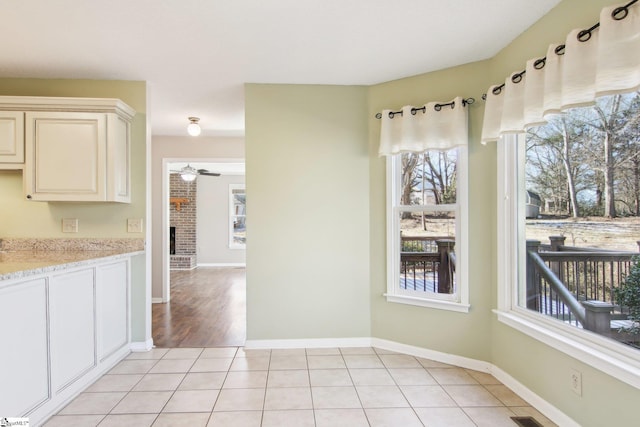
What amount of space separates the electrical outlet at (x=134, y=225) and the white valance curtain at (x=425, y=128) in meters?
2.24

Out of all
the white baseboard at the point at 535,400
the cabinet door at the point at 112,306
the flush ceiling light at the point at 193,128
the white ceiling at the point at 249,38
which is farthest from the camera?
the flush ceiling light at the point at 193,128

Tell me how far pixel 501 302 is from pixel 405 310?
2.59 ft

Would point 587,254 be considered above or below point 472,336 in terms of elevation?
above

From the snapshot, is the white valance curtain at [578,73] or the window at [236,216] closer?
the white valance curtain at [578,73]

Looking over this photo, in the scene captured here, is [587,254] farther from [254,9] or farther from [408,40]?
[254,9]

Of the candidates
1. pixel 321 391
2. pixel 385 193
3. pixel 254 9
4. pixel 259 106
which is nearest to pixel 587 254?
pixel 385 193

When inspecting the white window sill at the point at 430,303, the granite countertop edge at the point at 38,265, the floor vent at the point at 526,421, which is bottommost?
the floor vent at the point at 526,421

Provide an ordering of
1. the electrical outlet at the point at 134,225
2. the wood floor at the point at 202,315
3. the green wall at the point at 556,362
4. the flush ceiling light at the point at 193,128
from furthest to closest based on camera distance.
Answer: the flush ceiling light at the point at 193,128 → the wood floor at the point at 202,315 → the electrical outlet at the point at 134,225 → the green wall at the point at 556,362

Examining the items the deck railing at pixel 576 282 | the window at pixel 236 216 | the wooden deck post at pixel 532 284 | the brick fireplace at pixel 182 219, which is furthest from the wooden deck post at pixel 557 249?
the brick fireplace at pixel 182 219

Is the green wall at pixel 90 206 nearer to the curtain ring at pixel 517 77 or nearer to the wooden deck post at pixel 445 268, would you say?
the wooden deck post at pixel 445 268

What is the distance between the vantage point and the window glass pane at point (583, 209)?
1.73 m

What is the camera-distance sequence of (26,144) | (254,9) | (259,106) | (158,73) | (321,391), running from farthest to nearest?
(259,106), (158,73), (26,144), (321,391), (254,9)

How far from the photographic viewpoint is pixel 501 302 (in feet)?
8.41

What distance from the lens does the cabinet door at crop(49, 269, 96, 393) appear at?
2109mm
